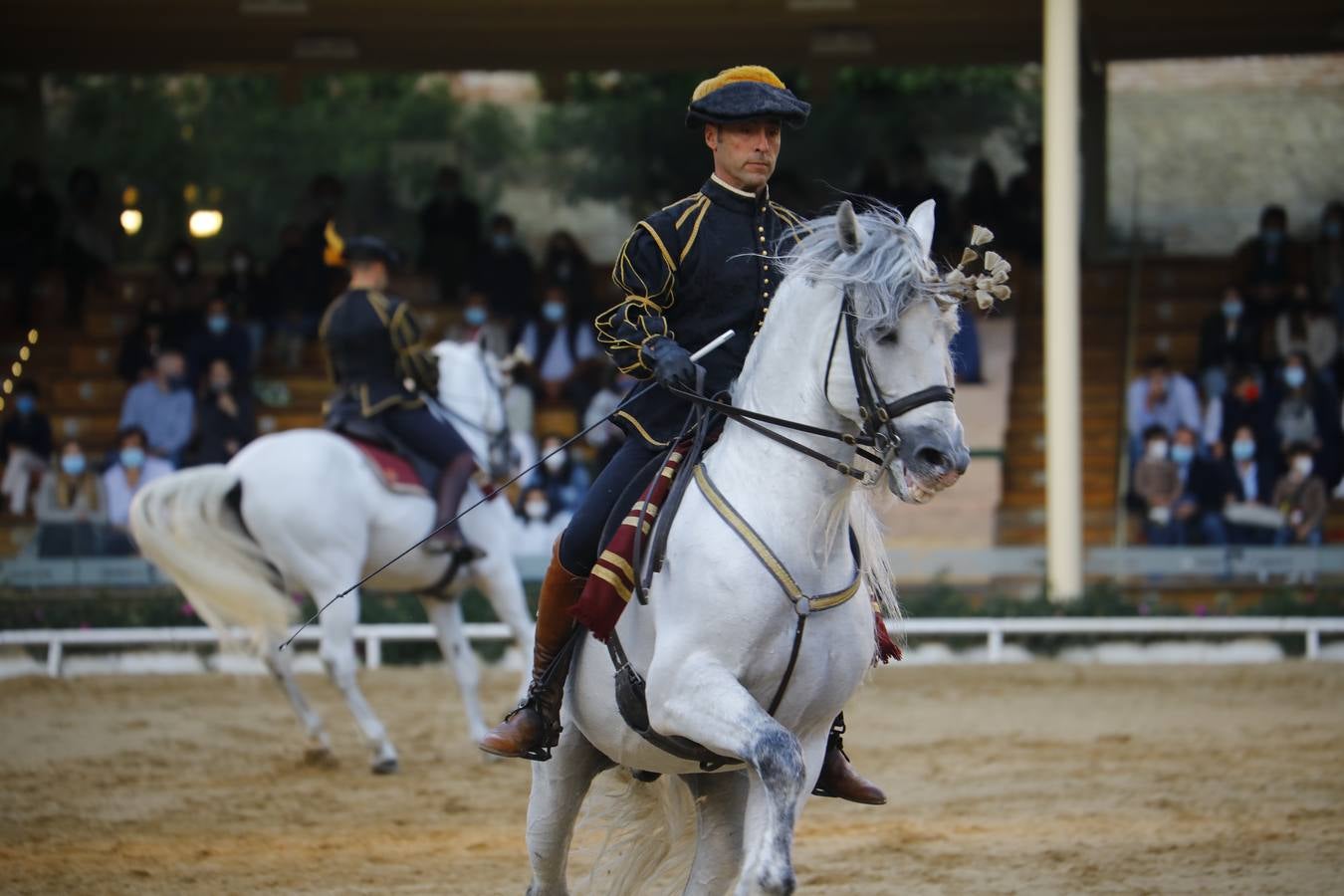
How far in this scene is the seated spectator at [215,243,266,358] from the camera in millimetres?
21250

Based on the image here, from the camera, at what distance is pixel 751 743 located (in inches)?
192

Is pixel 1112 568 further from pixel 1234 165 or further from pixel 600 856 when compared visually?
pixel 1234 165

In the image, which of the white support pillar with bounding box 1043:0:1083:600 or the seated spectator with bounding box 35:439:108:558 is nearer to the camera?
the seated spectator with bounding box 35:439:108:558

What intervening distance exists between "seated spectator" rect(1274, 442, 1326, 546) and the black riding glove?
11413mm

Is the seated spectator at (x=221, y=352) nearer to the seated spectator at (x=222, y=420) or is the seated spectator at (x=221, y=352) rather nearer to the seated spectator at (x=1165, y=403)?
the seated spectator at (x=222, y=420)

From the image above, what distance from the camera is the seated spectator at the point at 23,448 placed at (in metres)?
17.9

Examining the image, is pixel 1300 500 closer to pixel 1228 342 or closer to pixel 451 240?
pixel 1228 342

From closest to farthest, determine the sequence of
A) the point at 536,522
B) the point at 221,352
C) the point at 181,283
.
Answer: the point at 536,522 → the point at 221,352 → the point at 181,283

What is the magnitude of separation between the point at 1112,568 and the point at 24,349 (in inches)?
536

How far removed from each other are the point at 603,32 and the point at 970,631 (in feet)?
31.9

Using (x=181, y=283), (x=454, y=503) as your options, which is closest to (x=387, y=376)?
(x=454, y=503)

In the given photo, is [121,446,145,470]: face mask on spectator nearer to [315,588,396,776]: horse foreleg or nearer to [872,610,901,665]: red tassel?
[315,588,396,776]: horse foreleg

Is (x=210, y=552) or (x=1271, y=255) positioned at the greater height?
(x=1271, y=255)

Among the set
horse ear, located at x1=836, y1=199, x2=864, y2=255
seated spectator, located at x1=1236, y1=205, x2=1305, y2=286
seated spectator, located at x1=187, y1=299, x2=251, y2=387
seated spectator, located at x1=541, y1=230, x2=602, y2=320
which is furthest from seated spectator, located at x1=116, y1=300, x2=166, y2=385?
horse ear, located at x1=836, y1=199, x2=864, y2=255
